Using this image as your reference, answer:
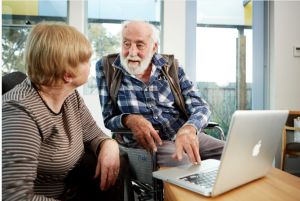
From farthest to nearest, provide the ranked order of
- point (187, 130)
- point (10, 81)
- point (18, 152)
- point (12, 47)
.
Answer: point (12, 47) < point (187, 130) < point (10, 81) < point (18, 152)

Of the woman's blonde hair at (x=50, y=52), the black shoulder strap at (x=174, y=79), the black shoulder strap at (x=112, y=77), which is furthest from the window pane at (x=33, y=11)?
the woman's blonde hair at (x=50, y=52)

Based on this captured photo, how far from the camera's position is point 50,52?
0.73m

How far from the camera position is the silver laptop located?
60 centimetres

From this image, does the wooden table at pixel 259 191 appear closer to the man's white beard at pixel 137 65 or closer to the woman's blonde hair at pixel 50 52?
the woman's blonde hair at pixel 50 52

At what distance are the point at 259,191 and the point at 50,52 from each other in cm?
81

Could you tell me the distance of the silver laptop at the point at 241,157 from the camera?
60 cm

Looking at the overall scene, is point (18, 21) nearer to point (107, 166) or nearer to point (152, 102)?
point (152, 102)

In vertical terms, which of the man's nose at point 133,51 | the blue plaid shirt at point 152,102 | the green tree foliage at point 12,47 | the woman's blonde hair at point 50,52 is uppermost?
the green tree foliage at point 12,47

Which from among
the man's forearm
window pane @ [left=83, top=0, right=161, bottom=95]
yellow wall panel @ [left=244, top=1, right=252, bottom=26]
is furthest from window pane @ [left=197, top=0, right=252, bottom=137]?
the man's forearm

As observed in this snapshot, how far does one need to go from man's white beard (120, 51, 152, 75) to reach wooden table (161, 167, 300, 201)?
0.93 metres

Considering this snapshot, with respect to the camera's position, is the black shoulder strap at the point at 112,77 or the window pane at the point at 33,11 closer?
the black shoulder strap at the point at 112,77

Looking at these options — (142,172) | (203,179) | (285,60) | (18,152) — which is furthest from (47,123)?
(285,60)

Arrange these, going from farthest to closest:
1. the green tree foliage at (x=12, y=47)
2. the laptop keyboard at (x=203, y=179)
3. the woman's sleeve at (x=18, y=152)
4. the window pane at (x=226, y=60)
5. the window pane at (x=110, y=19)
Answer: the window pane at (x=226, y=60) < the window pane at (x=110, y=19) < the green tree foliage at (x=12, y=47) < the laptop keyboard at (x=203, y=179) < the woman's sleeve at (x=18, y=152)

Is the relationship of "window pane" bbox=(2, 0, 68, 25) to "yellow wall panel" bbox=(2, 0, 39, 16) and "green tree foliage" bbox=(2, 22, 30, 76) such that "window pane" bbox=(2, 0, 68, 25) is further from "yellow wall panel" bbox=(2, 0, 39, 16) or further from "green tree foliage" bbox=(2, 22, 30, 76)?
"green tree foliage" bbox=(2, 22, 30, 76)
